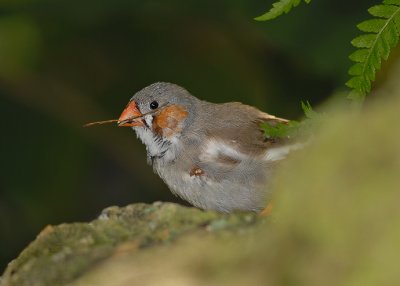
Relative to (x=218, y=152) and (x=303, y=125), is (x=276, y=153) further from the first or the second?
(x=303, y=125)

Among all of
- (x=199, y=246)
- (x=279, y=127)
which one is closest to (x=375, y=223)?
(x=199, y=246)

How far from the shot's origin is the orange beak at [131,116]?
109 inches

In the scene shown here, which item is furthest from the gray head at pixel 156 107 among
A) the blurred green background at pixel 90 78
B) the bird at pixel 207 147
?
the blurred green background at pixel 90 78

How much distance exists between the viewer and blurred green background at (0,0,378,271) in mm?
4363

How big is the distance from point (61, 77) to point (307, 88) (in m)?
1.28

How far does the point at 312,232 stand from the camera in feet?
3.26

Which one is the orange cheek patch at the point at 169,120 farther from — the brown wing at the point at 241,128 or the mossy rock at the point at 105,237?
the mossy rock at the point at 105,237

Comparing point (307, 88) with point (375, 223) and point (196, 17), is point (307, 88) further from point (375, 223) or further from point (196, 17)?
point (375, 223)

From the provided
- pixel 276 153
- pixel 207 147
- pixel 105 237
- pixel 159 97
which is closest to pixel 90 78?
pixel 159 97

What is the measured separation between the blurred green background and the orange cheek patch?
1.53 metres

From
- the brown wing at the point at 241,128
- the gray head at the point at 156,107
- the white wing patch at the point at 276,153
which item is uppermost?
the gray head at the point at 156,107

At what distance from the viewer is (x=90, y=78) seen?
467 cm

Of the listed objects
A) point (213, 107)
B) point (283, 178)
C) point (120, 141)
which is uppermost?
point (283, 178)

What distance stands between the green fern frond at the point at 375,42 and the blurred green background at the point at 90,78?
7.81ft
